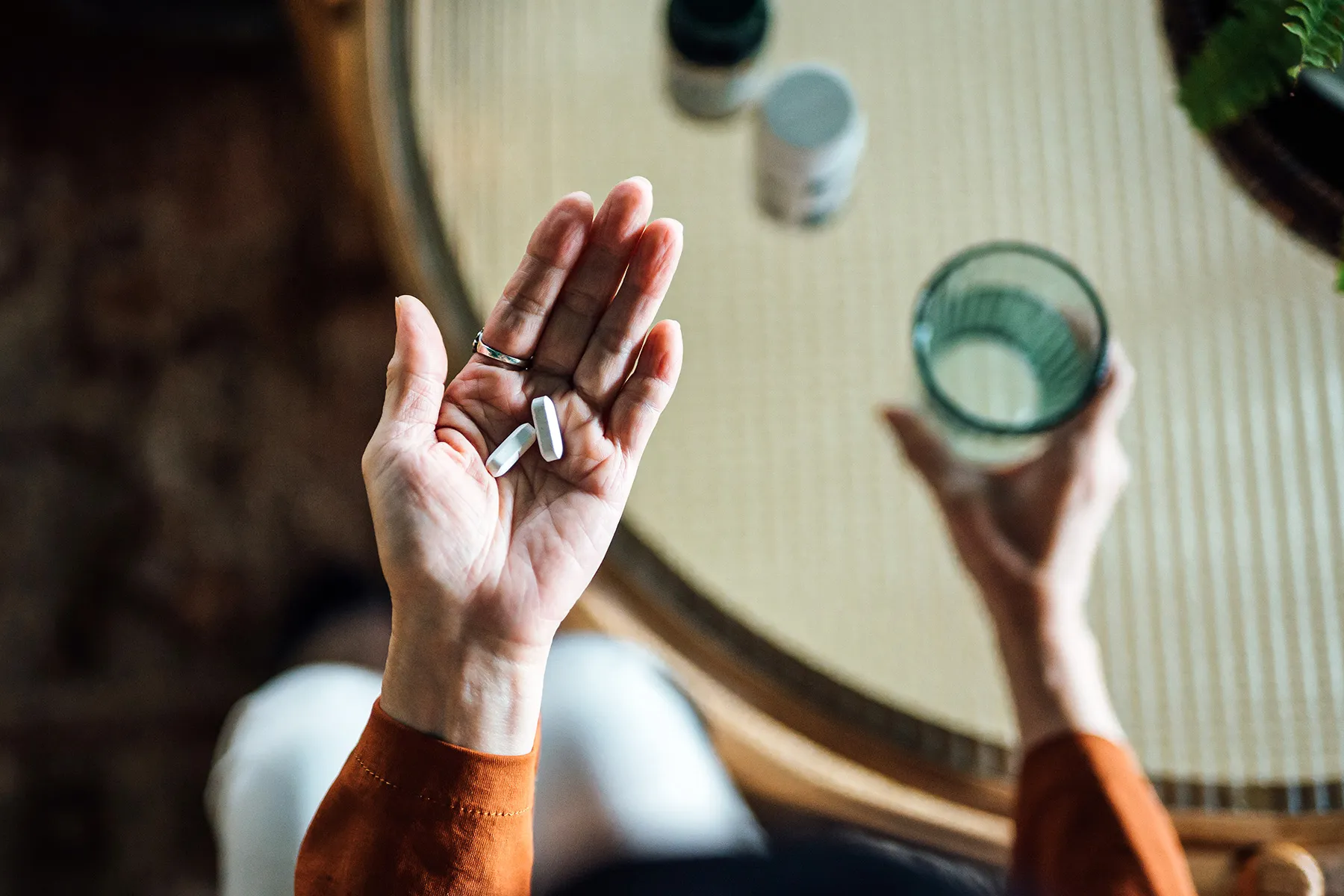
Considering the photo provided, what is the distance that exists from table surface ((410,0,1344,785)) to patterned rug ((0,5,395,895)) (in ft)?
1.80

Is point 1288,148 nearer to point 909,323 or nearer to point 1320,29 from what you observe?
point 1320,29

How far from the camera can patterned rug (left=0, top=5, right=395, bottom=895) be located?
4.16 feet

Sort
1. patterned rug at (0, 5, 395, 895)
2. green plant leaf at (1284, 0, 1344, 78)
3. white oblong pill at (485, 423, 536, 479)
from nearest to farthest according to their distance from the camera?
1. green plant leaf at (1284, 0, 1344, 78)
2. white oblong pill at (485, 423, 536, 479)
3. patterned rug at (0, 5, 395, 895)

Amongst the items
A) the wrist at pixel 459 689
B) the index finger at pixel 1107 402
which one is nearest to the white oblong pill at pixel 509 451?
the wrist at pixel 459 689

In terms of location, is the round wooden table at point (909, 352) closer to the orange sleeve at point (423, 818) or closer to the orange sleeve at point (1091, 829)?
the orange sleeve at point (1091, 829)

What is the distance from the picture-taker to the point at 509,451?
647 mm

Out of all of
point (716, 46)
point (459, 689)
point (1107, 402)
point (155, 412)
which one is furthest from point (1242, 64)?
point (155, 412)

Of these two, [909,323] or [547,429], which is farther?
[909,323]

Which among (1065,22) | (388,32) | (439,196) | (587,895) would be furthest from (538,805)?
(1065,22)

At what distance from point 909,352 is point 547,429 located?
0.34 metres

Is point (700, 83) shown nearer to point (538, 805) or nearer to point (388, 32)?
point (388, 32)

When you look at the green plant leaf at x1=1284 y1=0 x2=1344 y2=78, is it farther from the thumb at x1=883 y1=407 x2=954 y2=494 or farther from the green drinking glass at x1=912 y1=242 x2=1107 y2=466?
the thumb at x1=883 y1=407 x2=954 y2=494

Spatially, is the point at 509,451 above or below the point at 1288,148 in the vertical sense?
below

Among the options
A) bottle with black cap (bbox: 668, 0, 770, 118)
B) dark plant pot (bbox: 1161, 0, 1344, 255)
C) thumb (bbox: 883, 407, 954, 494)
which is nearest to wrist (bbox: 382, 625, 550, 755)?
thumb (bbox: 883, 407, 954, 494)
